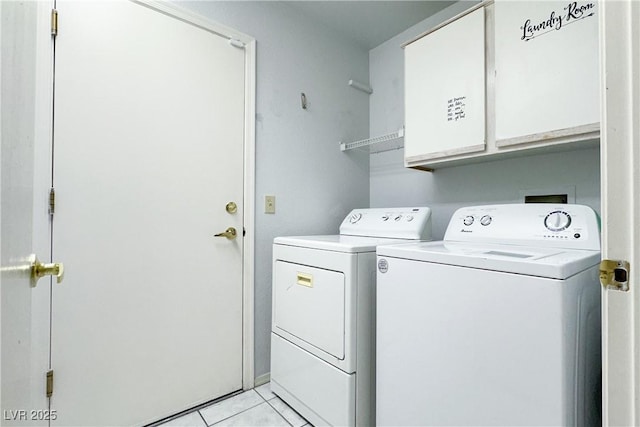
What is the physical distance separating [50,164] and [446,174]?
83.2 inches

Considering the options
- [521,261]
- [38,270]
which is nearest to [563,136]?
[521,261]

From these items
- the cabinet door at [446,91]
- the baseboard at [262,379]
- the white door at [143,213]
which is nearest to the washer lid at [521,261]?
the cabinet door at [446,91]

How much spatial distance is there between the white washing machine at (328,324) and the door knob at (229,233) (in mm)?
244

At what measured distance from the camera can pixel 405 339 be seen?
114 centimetres

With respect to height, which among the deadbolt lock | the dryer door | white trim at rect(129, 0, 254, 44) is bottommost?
the dryer door

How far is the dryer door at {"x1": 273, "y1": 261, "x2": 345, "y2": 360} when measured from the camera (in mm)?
1355

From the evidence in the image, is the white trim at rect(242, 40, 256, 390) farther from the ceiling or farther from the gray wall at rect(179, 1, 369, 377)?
the ceiling

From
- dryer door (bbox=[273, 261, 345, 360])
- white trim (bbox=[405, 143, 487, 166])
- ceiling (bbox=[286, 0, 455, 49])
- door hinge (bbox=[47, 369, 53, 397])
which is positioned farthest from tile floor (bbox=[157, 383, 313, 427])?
ceiling (bbox=[286, 0, 455, 49])

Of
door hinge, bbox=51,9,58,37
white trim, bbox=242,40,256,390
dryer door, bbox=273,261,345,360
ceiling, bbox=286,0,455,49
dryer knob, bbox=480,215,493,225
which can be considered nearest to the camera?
door hinge, bbox=51,9,58,37

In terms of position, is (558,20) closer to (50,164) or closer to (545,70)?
(545,70)

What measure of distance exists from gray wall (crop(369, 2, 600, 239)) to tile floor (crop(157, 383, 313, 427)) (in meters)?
1.41

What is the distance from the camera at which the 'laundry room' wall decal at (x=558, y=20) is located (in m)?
1.14

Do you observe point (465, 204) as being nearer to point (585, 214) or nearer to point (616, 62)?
point (585, 214)

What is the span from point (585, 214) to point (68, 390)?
7.40 ft
